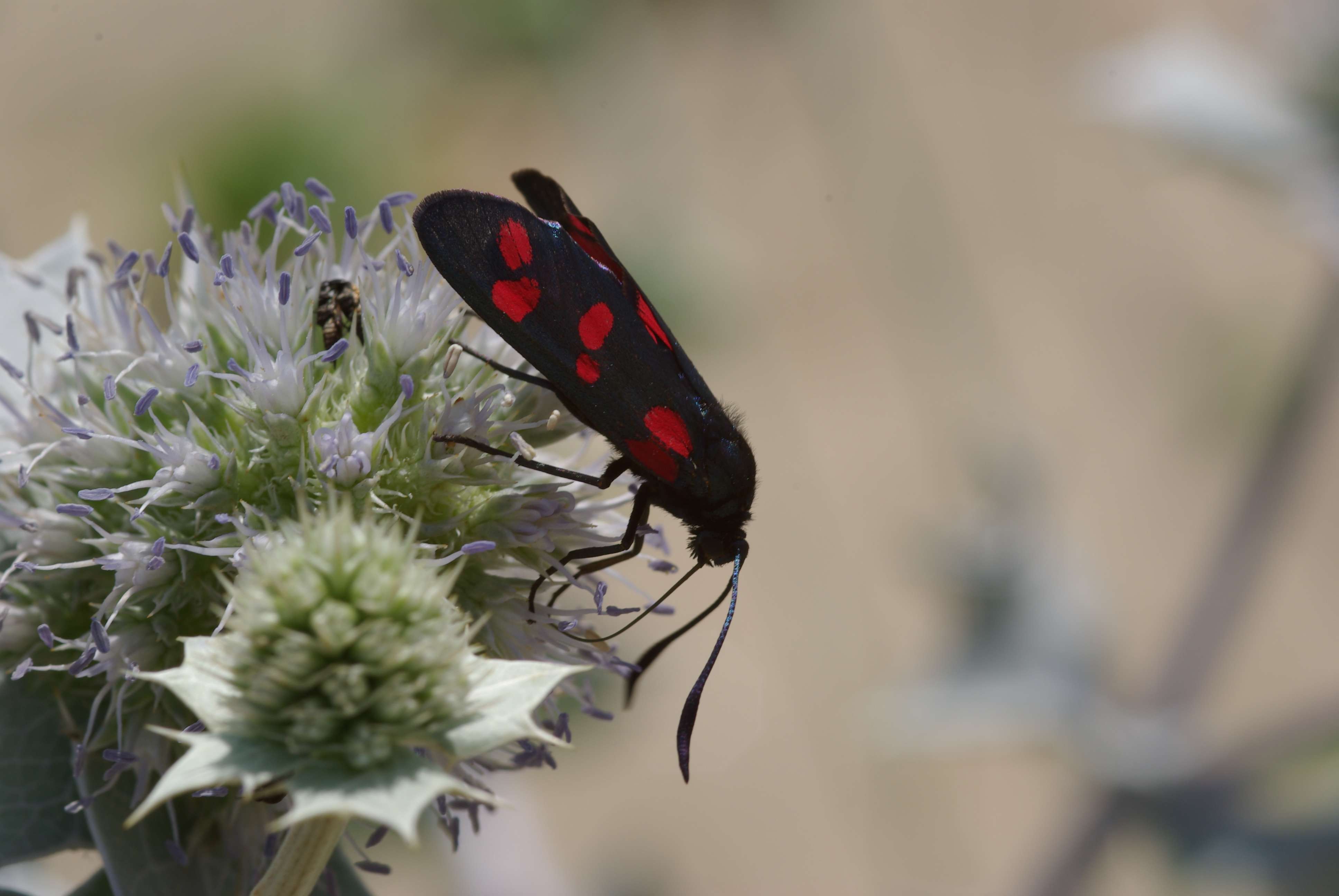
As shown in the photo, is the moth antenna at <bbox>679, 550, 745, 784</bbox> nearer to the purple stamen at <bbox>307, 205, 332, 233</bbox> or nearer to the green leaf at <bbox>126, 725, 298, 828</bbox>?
the green leaf at <bbox>126, 725, 298, 828</bbox>

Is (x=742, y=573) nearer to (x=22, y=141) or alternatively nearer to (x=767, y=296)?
(x=767, y=296)

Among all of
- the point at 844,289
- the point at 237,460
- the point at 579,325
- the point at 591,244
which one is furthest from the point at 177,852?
the point at 844,289

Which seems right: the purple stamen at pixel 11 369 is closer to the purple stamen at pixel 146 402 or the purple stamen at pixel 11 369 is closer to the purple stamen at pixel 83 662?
the purple stamen at pixel 146 402

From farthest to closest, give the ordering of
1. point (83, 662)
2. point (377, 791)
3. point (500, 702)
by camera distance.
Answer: point (83, 662)
point (500, 702)
point (377, 791)

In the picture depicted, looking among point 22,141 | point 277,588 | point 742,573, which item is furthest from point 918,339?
point 277,588

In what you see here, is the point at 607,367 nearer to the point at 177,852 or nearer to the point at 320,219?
the point at 320,219

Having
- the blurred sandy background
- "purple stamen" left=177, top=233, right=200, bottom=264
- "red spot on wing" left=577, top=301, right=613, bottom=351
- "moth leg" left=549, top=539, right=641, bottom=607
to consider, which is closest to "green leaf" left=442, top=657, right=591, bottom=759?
"moth leg" left=549, top=539, right=641, bottom=607
